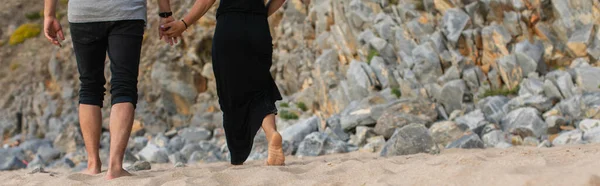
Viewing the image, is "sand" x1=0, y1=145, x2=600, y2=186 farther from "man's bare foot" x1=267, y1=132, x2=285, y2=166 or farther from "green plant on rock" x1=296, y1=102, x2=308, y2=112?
"green plant on rock" x1=296, y1=102, x2=308, y2=112

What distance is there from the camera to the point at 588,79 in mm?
8836

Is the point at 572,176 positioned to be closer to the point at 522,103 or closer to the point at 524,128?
the point at 524,128

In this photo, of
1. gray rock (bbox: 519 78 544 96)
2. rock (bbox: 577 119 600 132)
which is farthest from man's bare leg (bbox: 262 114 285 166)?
gray rock (bbox: 519 78 544 96)

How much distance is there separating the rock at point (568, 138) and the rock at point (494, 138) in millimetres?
545

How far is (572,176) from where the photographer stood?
2240mm

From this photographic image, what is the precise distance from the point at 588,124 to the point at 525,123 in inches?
27.9

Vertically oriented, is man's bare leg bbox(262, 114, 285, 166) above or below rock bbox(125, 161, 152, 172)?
above

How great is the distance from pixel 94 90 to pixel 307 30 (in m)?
12.4

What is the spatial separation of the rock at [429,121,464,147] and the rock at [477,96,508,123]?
102cm

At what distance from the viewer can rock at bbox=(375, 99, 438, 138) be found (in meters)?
8.32

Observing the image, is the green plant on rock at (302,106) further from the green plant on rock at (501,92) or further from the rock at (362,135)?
the rock at (362,135)

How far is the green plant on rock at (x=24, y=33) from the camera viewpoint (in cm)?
2209

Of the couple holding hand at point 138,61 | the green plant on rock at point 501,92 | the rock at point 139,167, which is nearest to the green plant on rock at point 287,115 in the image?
the green plant on rock at point 501,92

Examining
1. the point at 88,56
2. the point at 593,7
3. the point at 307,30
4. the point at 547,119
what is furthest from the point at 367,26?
the point at 88,56
